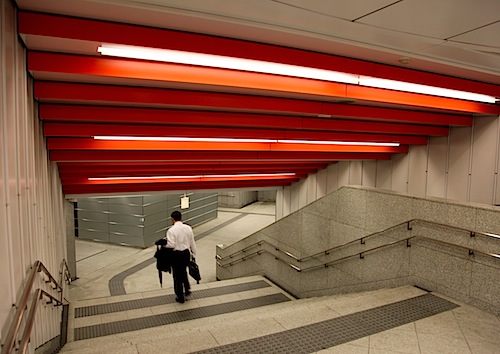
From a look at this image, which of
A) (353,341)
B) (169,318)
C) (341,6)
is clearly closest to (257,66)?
(341,6)

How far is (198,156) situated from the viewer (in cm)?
666

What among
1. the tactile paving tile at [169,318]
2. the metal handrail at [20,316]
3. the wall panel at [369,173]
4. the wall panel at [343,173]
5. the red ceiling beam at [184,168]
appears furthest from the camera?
the wall panel at [343,173]

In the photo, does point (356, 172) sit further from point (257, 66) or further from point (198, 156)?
point (257, 66)

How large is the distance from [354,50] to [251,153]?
4.23 m

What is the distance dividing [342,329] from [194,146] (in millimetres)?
3845

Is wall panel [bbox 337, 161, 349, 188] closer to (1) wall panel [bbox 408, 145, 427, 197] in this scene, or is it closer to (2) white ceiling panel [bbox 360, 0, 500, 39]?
(1) wall panel [bbox 408, 145, 427, 197]

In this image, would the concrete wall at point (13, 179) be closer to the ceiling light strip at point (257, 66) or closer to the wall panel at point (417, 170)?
the ceiling light strip at point (257, 66)

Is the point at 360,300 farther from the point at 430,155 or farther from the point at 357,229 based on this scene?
the point at 430,155

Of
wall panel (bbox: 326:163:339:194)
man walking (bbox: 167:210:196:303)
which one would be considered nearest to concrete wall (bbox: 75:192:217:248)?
wall panel (bbox: 326:163:339:194)

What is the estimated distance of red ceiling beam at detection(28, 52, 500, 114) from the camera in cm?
274

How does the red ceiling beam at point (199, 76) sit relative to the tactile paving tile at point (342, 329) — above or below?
above

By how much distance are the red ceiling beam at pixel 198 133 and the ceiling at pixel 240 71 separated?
17 millimetres

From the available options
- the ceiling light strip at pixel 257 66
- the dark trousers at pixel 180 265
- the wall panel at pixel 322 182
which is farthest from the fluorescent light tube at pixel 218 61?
the wall panel at pixel 322 182

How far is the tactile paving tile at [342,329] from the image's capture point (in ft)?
9.30
